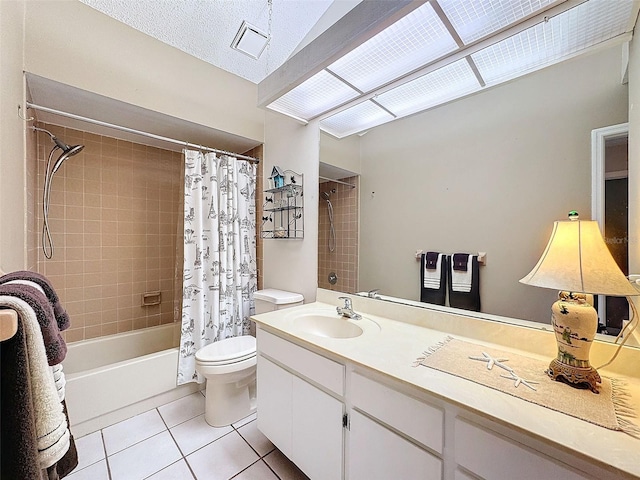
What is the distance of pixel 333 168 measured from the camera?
1.94 metres

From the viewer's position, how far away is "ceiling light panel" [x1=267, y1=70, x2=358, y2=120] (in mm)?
1532

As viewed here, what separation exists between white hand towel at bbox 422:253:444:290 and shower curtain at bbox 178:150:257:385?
1.61 m

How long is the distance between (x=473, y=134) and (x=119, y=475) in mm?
2569

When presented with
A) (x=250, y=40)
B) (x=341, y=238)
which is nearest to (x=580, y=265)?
(x=341, y=238)

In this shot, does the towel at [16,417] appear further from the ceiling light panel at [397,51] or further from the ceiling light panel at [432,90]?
the ceiling light panel at [432,90]

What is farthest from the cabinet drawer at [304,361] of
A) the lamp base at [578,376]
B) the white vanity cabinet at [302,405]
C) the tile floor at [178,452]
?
the lamp base at [578,376]

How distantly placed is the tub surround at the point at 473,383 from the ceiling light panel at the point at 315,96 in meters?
1.32

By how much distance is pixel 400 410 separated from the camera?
905mm

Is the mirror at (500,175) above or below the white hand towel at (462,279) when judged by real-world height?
above

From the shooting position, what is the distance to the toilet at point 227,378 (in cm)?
170

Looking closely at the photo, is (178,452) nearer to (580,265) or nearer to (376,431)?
Answer: (376,431)

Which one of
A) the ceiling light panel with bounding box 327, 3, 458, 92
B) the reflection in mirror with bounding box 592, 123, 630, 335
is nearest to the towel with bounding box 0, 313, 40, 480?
the ceiling light panel with bounding box 327, 3, 458, 92

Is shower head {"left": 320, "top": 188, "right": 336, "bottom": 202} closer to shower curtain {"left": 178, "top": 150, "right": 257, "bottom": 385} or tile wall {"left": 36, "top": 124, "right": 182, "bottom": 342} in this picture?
shower curtain {"left": 178, "top": 150, "right": 257, "bottom": 385}

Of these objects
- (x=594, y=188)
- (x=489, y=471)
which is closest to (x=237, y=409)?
(x=489, y=471)
